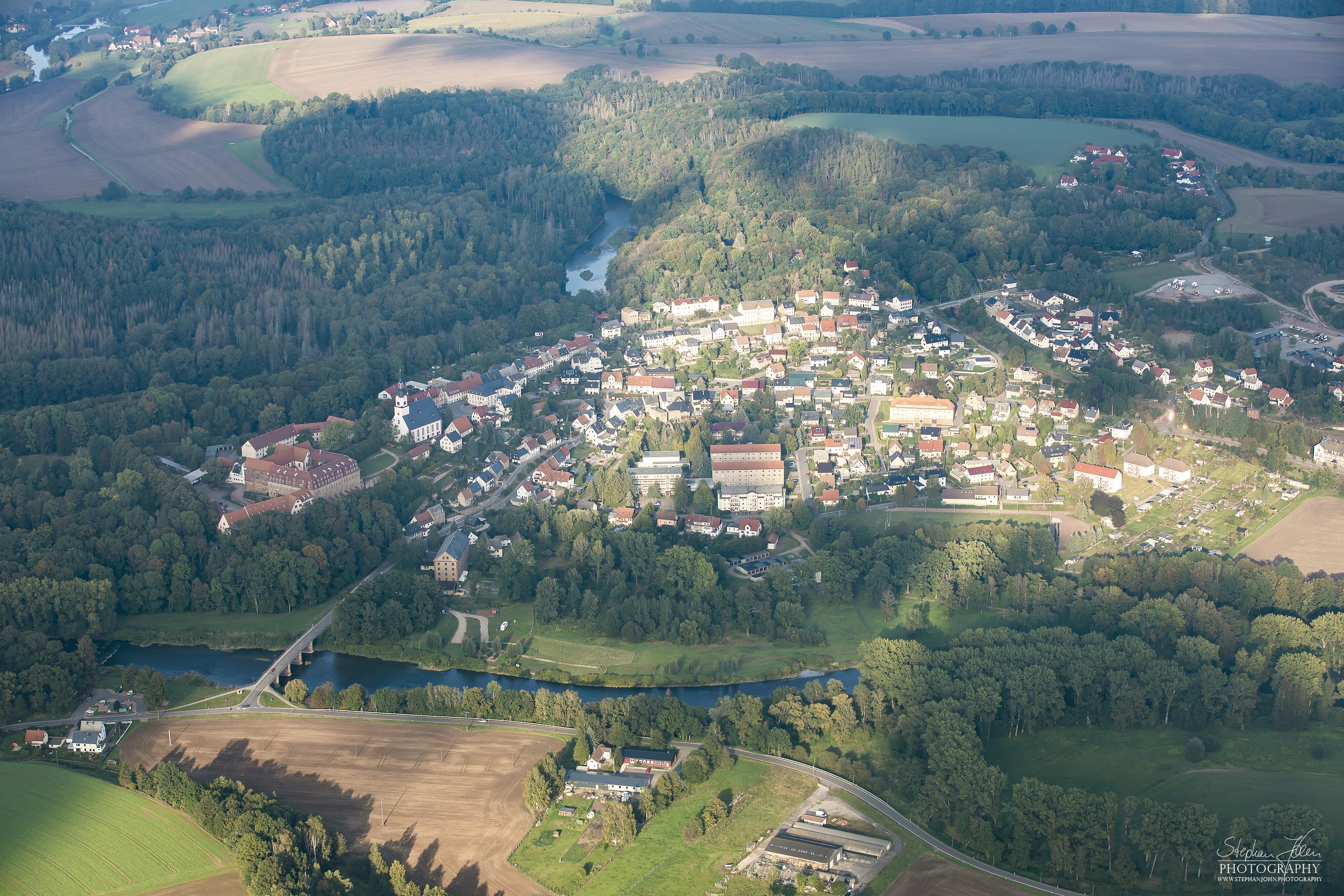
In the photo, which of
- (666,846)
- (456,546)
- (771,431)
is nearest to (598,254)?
(771,431)

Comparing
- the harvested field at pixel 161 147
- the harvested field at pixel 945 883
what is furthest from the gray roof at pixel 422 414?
the harvested field at pixel 161 147

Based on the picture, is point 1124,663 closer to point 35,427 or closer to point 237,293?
point 35,427

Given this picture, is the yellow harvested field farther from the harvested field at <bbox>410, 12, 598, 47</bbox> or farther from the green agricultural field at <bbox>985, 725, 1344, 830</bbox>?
the green agricultural field at <bbox>985, 725, 1344, 830</bbox>

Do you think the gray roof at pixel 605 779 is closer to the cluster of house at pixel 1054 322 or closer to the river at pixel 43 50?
the cluster of house at pixel 1054 322

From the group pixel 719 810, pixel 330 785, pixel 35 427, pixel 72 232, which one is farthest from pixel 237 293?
pixel 719 810

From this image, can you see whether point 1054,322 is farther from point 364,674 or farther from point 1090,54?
point 1090,54

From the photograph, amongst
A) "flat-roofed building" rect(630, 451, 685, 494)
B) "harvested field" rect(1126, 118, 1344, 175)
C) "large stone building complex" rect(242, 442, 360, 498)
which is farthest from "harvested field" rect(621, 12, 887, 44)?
"large stone building complex" rect(242, 442, 360, 498)
